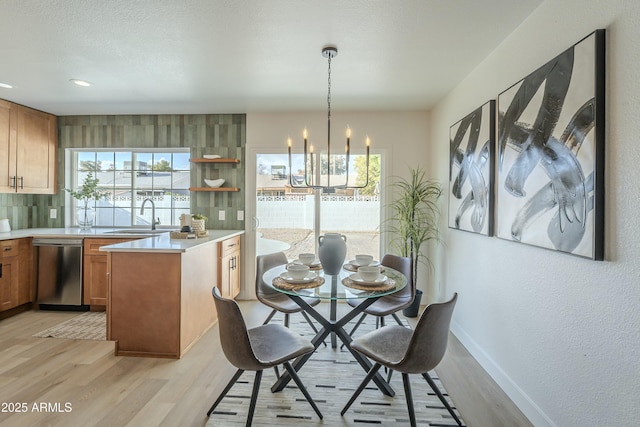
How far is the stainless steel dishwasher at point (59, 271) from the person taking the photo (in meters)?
3.45

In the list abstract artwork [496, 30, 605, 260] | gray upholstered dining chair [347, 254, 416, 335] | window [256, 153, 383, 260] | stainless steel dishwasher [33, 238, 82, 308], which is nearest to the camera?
abstract artwork [496, 30, 605, 260]

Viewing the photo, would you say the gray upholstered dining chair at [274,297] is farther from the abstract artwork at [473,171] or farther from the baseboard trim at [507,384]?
the abstract artwork at [473,171]

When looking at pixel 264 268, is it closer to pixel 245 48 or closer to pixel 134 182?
pixel 245 48

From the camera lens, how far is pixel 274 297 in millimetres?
2697

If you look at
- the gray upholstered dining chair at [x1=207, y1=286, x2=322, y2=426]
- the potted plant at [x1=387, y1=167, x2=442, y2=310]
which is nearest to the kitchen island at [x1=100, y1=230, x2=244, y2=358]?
the gray upholstered dining chair at [x1=207, y1=286, x2=322, y2=426]

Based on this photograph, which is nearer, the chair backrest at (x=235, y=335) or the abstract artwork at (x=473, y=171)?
the chair backrest at (x=235, y=335)

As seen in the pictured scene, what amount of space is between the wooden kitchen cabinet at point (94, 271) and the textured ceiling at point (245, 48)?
159 cm

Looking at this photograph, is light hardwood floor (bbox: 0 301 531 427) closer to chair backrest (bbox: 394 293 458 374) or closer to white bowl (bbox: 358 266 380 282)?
chair backrest (bbox: 394 293 458 374)

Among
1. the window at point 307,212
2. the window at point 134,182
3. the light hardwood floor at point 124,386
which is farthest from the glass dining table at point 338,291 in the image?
the window at point 134,182

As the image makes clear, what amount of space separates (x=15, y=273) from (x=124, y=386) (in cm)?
234

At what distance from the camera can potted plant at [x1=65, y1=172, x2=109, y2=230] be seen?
12.8 feet

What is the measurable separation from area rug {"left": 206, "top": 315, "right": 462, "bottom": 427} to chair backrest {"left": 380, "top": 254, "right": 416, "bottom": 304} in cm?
61

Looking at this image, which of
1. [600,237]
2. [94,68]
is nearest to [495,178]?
[600,237]

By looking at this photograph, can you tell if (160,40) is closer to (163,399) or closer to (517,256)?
(163,399)
